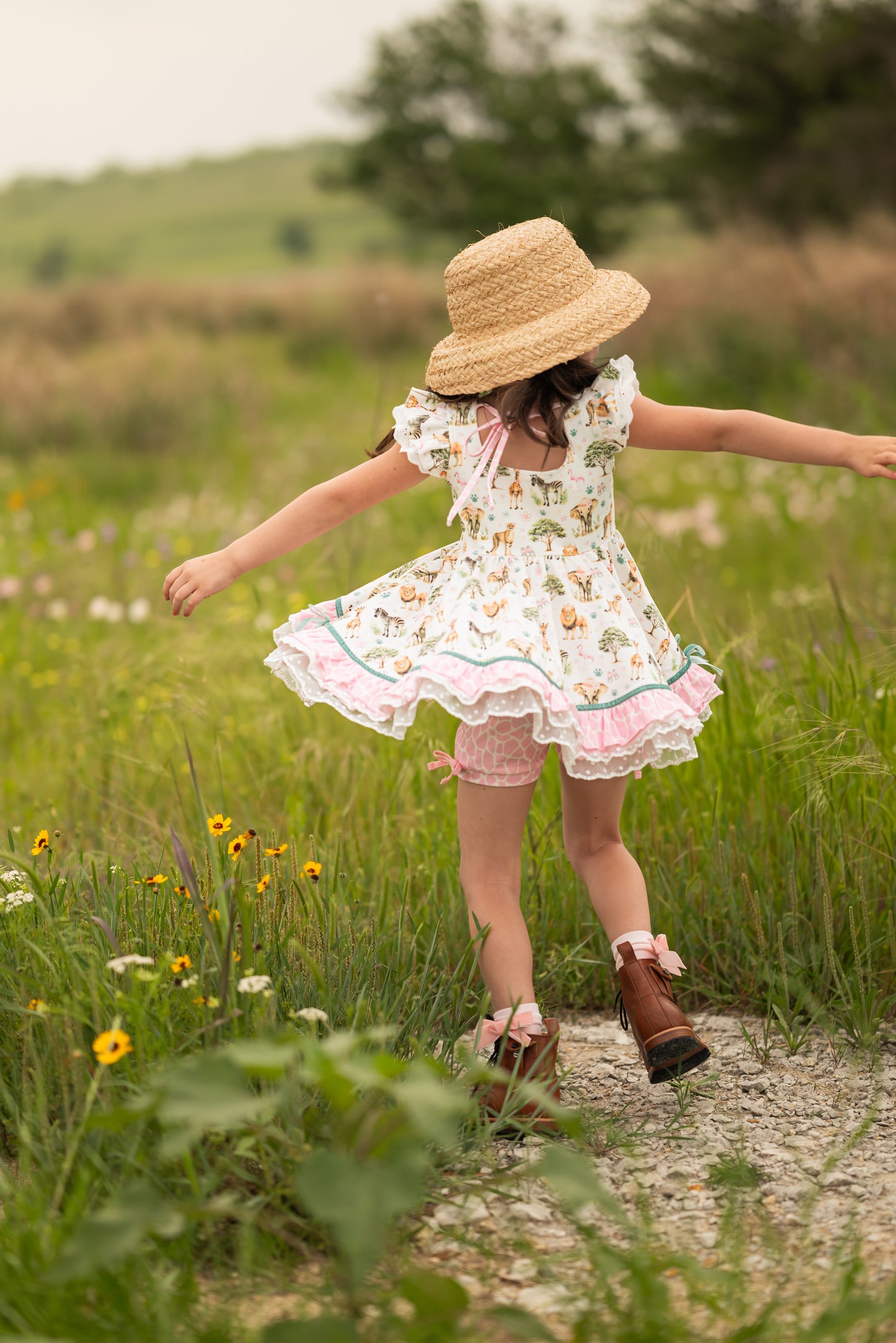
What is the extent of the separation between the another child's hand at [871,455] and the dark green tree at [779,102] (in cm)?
1758

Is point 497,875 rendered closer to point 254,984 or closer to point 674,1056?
point 674,1056

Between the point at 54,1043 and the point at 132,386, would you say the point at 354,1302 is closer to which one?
the point at 54,1043

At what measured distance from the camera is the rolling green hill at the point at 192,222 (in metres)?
53.3

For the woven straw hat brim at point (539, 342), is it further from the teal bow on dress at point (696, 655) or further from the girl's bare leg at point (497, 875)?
the girl's bare leg at point (497, 875)

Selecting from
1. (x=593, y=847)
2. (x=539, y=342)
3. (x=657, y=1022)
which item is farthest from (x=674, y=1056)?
(x=539, y=342)

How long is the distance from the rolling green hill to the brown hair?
117ft

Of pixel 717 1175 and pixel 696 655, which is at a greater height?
pixel 696 655

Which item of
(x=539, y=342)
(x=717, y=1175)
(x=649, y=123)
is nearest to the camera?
(x=717, y=1175)

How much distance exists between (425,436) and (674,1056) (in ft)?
3.82

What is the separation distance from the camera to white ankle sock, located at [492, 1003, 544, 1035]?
2.02 m

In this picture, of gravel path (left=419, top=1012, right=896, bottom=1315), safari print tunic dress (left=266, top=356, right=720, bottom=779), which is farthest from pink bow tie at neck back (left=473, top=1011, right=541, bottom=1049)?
safari print tunic dress (left=266, top=356, right=720, bottom=779)

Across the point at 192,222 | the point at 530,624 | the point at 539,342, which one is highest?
the point at 539,342

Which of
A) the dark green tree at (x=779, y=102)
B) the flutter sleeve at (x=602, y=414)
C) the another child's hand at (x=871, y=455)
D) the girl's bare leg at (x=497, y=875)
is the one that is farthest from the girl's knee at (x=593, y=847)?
the dark green tree at (x=779, y=102)

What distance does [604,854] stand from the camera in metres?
2.25
